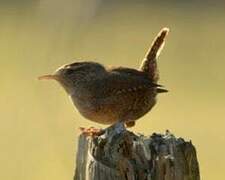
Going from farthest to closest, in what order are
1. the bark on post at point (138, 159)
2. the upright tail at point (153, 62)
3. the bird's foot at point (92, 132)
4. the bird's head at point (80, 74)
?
the upright tail at point (153, 62)
the bird's head at point (80, 74)
the bird's foot at point (92, 132)
the bark on post at point (138, 159)

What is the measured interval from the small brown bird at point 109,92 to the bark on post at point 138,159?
113 centimetres

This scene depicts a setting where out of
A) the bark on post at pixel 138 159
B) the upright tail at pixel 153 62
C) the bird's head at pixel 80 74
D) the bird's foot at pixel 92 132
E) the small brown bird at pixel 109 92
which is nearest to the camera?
the bark on post at pixel 138 159

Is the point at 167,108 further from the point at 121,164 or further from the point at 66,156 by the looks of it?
the point at 121,164

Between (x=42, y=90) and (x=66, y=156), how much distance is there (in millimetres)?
2356

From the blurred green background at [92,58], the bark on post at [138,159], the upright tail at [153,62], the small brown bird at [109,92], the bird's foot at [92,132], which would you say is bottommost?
the bark on post at [138,159]

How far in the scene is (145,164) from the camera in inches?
152

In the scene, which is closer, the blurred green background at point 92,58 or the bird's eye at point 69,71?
the bird's eye at point 69,71

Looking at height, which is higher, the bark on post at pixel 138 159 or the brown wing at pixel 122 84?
the brown wing at pixel 122 84

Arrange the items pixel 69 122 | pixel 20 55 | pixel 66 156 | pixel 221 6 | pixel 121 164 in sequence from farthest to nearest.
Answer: pixel 221 6, pixel 20 55, pixel 69 122, pixel 66 156, pixel 121 164

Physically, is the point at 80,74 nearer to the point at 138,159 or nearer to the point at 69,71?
the point at 69,71

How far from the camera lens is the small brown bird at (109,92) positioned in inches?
206

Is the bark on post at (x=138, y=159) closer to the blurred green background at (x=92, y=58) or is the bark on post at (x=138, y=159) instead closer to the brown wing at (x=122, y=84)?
the brown wing at (x=122, y=84)

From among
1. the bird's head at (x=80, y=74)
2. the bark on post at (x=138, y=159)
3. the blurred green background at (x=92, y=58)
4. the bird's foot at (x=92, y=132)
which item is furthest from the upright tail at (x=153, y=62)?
the blurred green background at (x=92, y=58)

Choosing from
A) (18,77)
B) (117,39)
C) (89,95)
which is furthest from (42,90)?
(89,95)
